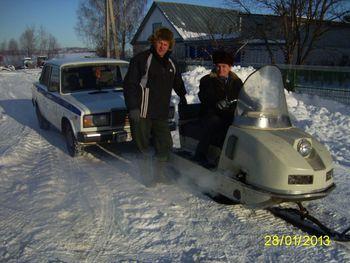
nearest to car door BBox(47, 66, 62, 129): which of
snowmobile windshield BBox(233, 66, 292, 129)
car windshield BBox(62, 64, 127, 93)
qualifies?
car windshield BBox(62, 64, 127, 93)

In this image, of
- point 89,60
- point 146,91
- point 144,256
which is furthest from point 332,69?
point 144,256

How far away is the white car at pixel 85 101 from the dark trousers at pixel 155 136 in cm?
118

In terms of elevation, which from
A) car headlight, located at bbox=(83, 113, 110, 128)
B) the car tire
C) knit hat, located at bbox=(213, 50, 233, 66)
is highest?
knit hat, located at bbox=(213, 50, 233, 66)

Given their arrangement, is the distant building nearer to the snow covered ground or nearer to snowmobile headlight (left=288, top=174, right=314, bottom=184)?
the snow covered ground

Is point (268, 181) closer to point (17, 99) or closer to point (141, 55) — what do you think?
point (141, 55)

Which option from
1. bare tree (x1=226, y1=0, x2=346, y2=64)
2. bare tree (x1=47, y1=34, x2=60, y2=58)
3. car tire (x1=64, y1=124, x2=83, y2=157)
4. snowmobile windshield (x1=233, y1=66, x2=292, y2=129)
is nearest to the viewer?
snowmobile windshield (x1=233, y1=66, x2=292, y2=129)

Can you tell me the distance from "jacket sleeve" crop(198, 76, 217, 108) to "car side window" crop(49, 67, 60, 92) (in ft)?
11.8

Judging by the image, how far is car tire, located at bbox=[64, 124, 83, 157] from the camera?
686 centimetres

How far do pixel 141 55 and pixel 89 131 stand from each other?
6.41ft

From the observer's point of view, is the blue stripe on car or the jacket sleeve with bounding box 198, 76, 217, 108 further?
the blue stripe on car

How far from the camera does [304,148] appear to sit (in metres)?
3.97

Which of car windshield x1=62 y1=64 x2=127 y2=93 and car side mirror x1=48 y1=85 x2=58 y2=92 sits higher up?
car windshield x1=62 y1=64 x2=127 y2=93

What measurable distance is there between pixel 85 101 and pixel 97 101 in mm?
223

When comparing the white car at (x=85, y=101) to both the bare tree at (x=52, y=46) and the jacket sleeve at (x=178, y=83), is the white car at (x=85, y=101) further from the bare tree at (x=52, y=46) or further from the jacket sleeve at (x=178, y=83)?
the bare tree at (x=52, y=46)
